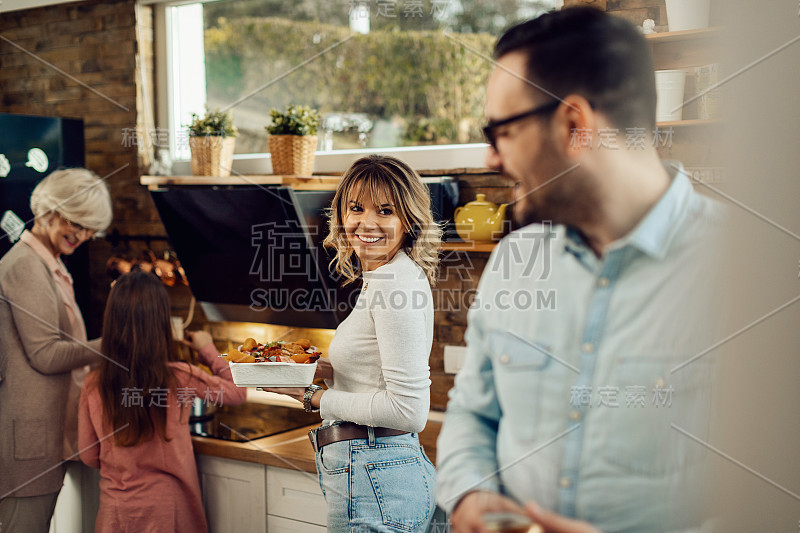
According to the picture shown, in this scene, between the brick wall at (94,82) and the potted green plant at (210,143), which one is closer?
the potted green plant at (210,143)

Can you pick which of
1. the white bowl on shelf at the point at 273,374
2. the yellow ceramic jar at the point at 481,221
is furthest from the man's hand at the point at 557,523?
the yellow ceramic jar at the point at 481,221

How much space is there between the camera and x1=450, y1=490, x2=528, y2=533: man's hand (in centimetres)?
80

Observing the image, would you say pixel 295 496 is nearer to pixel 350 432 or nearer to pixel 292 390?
pixel 292 390

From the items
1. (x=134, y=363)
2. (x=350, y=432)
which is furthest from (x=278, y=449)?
(x=350, y=432)

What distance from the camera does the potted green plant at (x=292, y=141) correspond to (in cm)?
214

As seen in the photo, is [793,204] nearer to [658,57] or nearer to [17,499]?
[658,57]

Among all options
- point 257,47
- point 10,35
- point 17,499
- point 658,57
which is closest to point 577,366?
point 658,57

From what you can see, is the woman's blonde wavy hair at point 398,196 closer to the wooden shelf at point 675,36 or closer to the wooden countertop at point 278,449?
the wooden shelf at point 675,36

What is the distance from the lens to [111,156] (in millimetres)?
2682

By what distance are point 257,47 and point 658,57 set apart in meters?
1.86

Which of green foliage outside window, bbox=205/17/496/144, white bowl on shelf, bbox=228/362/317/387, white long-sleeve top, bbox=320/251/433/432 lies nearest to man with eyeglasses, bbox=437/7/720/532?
white long-sleeve top, bbox=320/251/433/432

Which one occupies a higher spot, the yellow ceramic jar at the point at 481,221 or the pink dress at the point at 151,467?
the yellow ceramic jar at the point at 481,221

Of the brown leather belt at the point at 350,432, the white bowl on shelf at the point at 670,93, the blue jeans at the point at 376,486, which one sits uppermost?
the white bowl on shelf at the point at 670,93

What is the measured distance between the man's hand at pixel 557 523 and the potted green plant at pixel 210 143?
182 cm
